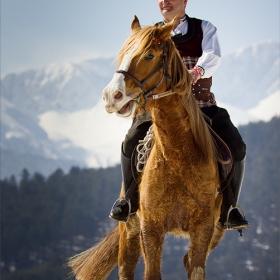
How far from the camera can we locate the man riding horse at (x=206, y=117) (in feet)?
35.1

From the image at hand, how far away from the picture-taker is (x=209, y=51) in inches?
410

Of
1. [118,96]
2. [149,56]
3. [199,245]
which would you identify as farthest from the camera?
[199,245]

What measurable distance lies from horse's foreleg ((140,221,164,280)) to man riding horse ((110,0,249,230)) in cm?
126


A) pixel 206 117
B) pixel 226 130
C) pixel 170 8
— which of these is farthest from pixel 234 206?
pixel 170 8

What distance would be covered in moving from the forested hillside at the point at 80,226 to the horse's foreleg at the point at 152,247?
74.7 metres

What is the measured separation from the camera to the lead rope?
10.3 m

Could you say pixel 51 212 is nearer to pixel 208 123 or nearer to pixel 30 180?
pixel 30 180

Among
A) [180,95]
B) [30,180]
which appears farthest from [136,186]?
[30,180]

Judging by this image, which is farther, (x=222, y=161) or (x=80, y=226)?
(x=80, y=226)

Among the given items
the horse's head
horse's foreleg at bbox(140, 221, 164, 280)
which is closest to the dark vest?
the horse's head

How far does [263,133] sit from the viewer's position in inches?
5541

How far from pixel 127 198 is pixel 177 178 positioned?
1.69 meters

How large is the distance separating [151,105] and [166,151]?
83 cm

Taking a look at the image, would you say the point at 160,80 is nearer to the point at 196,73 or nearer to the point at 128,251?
the point at 196,73
